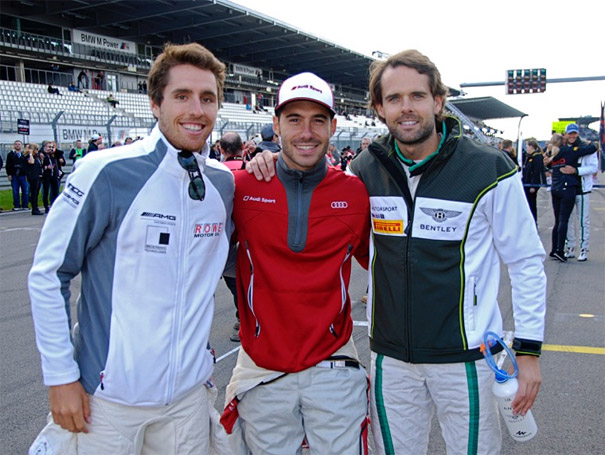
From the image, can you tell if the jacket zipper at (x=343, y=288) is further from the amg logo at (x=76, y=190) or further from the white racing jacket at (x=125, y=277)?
the amg logo at (x=76, y=190)

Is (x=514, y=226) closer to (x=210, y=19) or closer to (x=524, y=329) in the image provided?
(x=524, y=329)

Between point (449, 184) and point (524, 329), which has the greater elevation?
point (449, 184)

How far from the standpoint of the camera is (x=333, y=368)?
227 cm

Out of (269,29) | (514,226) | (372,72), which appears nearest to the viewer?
(514,226)

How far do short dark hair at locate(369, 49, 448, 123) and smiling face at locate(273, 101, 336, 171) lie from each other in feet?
0.98

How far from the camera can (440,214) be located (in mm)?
2258

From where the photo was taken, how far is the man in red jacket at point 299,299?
2234 millimetres

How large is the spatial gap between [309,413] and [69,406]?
0.94 m

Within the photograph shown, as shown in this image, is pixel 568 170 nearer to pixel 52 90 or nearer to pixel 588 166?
pixel 588 166

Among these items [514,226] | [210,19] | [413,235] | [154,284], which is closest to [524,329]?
[514,226]

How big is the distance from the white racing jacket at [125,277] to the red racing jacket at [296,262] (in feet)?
1.01

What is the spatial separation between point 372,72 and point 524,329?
54.4 inches

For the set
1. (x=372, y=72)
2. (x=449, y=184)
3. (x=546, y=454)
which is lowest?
(x=546, y=454)

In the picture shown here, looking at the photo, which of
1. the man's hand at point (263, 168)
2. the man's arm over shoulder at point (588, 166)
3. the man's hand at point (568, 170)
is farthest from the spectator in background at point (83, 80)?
the man's hand at point (263, 168)
